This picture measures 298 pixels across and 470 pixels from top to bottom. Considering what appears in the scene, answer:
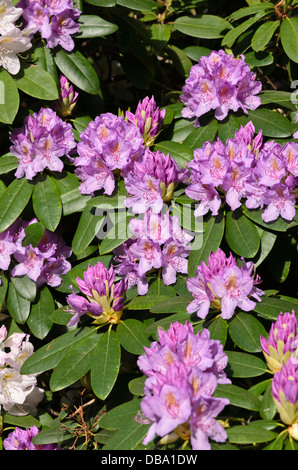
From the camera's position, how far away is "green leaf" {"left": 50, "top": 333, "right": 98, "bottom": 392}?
5.94 feet

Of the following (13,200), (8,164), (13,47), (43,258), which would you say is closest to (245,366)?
(43,258)

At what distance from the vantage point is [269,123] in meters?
2.17

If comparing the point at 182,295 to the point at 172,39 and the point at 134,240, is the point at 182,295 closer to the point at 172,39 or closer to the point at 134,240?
the point at 134,240

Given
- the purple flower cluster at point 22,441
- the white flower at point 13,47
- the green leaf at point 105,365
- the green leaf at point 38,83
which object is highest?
the white flower at point 13,47

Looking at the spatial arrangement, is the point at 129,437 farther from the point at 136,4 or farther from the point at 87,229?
the point at 136,4

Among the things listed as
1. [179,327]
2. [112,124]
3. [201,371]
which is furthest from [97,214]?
[201,371]

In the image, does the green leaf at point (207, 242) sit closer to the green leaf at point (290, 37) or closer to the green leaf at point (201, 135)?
the green leaf at point (201, 135)

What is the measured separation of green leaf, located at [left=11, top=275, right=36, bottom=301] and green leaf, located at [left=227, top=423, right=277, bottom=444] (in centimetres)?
94

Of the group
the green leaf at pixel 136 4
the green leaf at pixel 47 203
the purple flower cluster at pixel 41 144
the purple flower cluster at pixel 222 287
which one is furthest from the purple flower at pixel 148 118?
the purple flower cluster at pixel 222 287

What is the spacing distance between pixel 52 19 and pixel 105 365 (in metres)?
1.22

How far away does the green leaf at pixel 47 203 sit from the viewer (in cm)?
210

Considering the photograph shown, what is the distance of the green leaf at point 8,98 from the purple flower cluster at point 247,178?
61 centimetres

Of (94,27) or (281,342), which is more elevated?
(94,27)

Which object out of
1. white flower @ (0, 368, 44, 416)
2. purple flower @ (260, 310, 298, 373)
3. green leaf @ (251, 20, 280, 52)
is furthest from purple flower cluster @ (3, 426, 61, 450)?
green leaf @ (251, 20, 280, 52)
